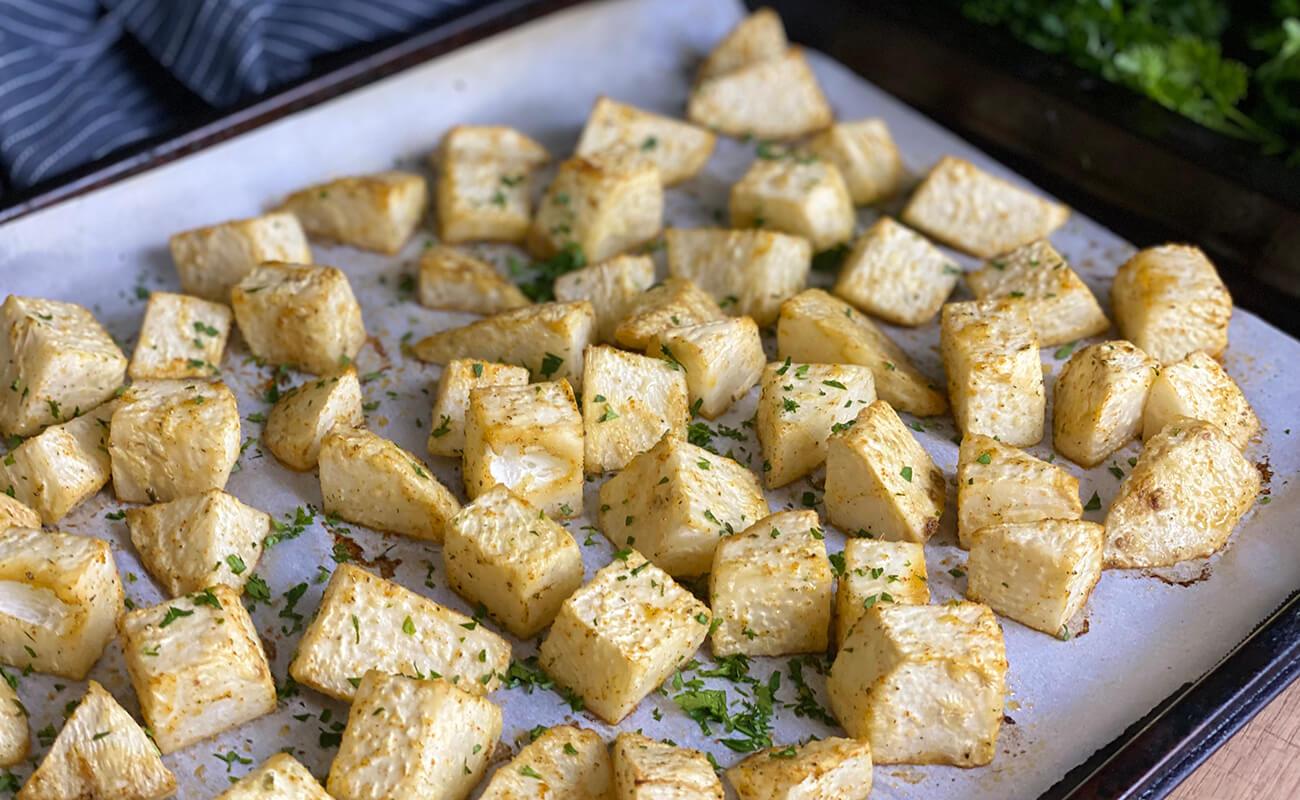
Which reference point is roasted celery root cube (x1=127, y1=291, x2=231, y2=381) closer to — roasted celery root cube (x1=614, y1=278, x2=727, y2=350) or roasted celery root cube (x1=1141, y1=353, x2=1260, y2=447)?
roasted celery root cube (x1=614, y1=278, x2=727, y2=350)

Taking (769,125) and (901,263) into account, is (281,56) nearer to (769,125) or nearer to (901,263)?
(769,125)

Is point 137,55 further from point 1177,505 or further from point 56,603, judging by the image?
point 1177,505

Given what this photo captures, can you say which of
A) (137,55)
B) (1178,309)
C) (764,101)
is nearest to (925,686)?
(1178,309)

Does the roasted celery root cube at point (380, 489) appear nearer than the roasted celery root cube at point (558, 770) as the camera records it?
No

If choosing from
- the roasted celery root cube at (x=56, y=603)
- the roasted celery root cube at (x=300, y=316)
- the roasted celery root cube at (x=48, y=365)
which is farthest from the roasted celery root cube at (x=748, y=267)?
the roasted celery root cube at (x=56, y=603)

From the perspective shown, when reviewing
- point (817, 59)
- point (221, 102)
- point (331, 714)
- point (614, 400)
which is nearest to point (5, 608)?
point (331, 714)

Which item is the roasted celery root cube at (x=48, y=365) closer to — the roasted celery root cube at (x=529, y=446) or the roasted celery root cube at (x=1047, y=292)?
the roasted celery root cube at (x=529, y=446)
